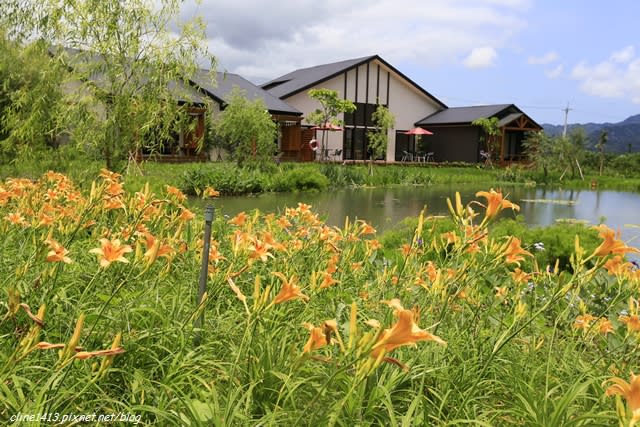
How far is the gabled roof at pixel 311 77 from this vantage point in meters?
20.6

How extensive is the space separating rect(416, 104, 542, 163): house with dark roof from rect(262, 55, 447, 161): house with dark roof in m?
1.15

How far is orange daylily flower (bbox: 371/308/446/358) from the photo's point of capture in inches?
33.1

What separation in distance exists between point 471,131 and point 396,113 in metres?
3.63

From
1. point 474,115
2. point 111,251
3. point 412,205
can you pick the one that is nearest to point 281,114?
point 412,205

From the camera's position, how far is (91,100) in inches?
262

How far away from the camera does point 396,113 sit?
23.9 m

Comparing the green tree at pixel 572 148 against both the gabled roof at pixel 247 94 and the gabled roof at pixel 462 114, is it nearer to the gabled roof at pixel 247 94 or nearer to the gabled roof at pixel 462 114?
the gabled roof at pixel 462 114

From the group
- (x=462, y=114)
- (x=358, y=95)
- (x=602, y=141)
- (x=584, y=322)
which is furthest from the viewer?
(x=462, y=114)

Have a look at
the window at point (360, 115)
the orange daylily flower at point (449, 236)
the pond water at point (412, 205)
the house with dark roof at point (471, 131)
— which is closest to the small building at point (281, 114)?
the window at point (360, 115)

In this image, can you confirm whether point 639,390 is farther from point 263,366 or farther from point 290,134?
point 290,134

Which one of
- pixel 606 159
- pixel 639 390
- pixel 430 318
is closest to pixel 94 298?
pixel 430 318

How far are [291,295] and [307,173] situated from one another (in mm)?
11121

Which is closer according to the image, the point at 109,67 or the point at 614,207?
→ the point at 109,67

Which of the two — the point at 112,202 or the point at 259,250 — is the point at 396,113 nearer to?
the point at 112,202
